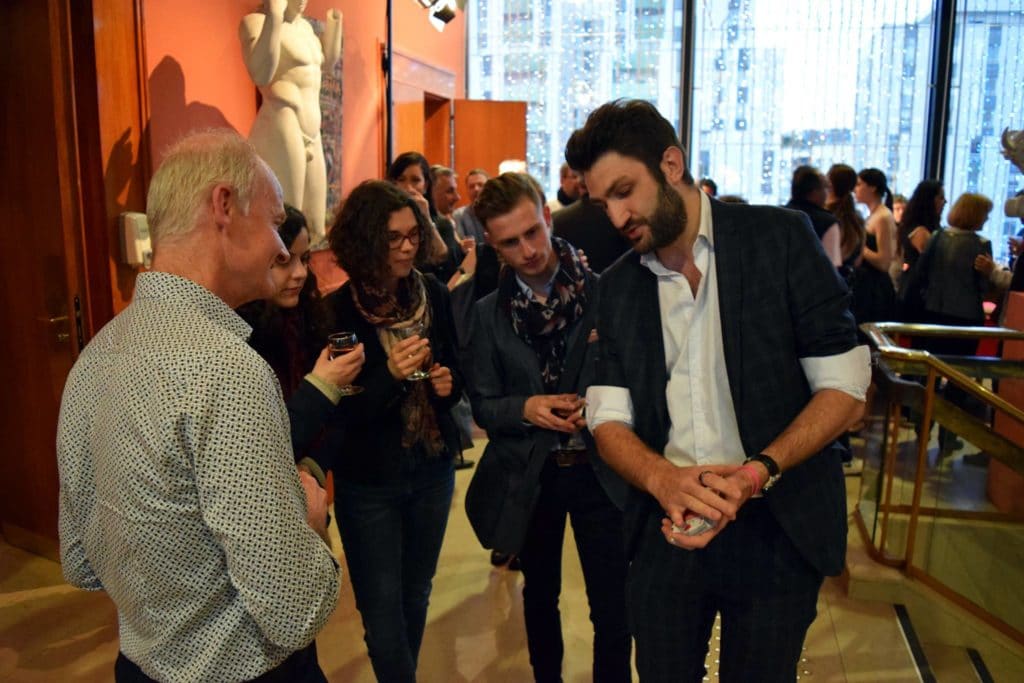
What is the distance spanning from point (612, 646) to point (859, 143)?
7330 millimetres

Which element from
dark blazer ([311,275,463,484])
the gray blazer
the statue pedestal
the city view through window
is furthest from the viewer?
the city view through window

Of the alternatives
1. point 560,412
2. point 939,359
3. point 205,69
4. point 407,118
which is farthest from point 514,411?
point 407,118

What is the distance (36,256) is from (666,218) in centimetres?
302

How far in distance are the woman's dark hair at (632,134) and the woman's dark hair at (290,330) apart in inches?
30.3

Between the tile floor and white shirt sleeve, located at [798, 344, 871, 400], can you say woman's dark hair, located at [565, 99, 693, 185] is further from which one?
the tile floor

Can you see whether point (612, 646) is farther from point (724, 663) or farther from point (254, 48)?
point (254, 48)

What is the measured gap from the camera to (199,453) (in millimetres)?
1062

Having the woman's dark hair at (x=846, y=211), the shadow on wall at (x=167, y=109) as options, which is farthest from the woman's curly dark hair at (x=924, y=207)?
the shadow on wall at (x=167, y=109)

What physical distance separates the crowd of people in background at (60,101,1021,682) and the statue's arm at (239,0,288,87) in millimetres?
1807

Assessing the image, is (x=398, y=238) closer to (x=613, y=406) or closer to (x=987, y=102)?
(x=613, y=406)

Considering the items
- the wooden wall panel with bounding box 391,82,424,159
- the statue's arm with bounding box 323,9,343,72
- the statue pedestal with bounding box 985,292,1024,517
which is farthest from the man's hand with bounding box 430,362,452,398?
the wooden wall panel with bounding box 391,82,424,159

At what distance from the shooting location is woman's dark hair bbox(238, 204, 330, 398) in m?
1.97

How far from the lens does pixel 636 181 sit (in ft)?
5.13

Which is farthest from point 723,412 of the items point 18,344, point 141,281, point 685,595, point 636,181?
point 18,344
